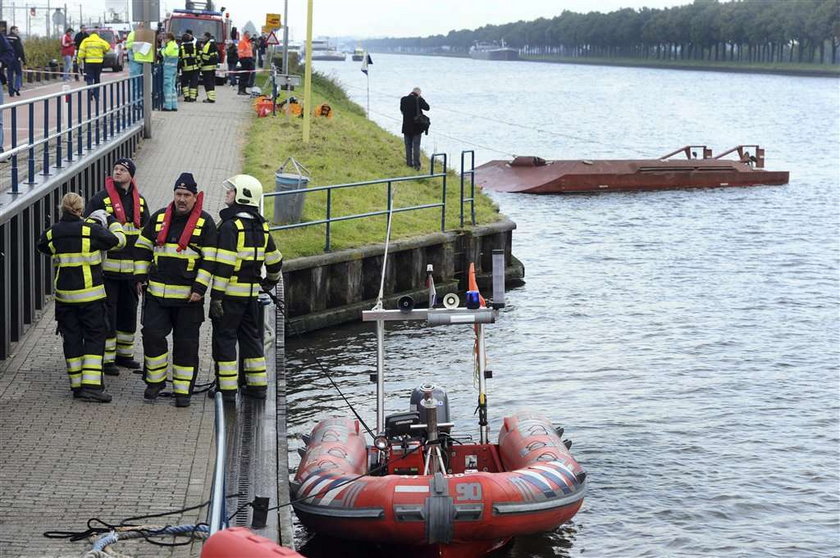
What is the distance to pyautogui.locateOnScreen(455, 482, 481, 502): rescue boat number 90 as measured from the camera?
10164mm

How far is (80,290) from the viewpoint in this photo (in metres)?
11.2

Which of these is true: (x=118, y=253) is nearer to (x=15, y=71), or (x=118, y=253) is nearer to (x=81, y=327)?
(x=81, y=327)

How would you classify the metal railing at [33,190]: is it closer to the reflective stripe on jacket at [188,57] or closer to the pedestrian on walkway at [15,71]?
the pedestrian on walkway at [15,71]

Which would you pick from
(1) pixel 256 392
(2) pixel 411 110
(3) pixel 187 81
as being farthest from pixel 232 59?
(1) pixel 256 392

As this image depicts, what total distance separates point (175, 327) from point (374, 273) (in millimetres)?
9667

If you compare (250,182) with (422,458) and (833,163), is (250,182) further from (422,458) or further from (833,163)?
(833,163)

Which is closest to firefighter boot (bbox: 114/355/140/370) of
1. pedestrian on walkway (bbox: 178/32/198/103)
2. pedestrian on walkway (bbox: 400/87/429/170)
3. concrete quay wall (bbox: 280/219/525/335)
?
concrete quay wall (bbox: 280/219/525/335)

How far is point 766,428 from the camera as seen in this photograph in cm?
1650

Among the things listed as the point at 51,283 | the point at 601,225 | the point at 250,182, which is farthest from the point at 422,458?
the point at 601,225

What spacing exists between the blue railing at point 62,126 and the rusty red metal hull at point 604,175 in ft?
52.4

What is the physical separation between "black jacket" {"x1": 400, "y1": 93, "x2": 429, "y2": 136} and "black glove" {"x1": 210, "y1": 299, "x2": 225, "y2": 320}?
17.7m

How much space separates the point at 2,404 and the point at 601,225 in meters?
25.7

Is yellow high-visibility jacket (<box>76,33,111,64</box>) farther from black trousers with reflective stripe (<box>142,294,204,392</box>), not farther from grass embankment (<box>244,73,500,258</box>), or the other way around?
black trousers with reflective stripe (<box>142,294,204,392</box>)

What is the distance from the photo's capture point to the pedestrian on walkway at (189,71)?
3653 cm
